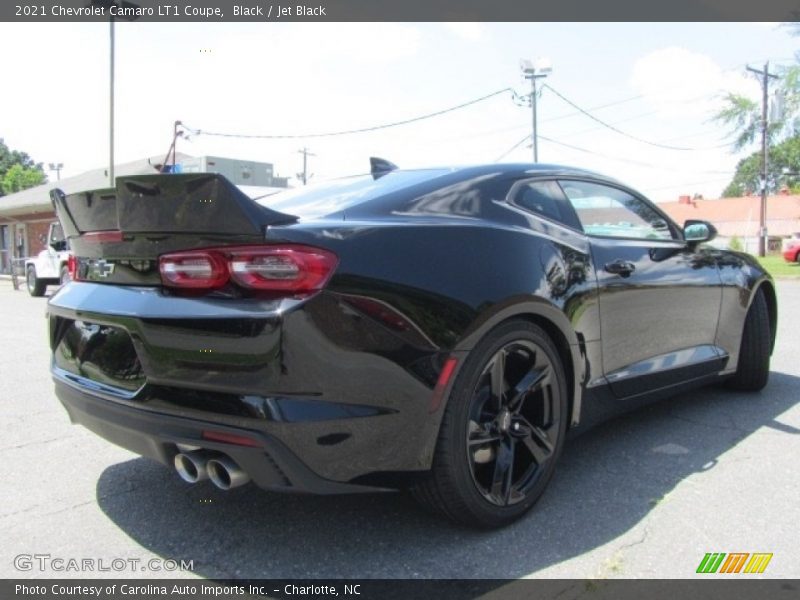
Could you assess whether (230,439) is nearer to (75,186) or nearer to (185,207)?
(185,207)

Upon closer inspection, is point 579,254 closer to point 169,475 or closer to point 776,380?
point 169,475

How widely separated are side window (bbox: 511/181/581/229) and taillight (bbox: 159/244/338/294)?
111 centimetres

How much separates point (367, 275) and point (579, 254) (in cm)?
125

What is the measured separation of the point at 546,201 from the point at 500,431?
3.69ft

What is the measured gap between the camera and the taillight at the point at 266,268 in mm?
2023

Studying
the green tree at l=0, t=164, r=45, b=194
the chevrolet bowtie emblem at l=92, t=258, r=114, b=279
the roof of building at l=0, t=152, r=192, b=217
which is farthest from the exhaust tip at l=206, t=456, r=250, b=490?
the green tree at l=0, t=164, r=45, b=194

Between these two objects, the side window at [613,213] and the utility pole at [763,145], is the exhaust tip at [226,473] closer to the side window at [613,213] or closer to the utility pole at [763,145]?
the side window at [613,213]

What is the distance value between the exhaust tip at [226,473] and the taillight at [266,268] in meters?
0.57

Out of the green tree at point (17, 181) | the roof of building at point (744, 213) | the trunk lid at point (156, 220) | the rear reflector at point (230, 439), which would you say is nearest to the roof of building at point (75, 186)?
the trunk lid at point (156, 220)

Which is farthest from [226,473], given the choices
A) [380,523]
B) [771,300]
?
[771,300]

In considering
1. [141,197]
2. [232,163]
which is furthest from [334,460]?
[232,163]

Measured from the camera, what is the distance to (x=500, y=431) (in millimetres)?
2525

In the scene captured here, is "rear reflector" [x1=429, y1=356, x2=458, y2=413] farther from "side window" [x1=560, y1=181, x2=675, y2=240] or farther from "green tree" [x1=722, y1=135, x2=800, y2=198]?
"green tree" [x1=722, y1=135, x2=800, y2=198]

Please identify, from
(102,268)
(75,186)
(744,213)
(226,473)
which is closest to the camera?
(226,473)
